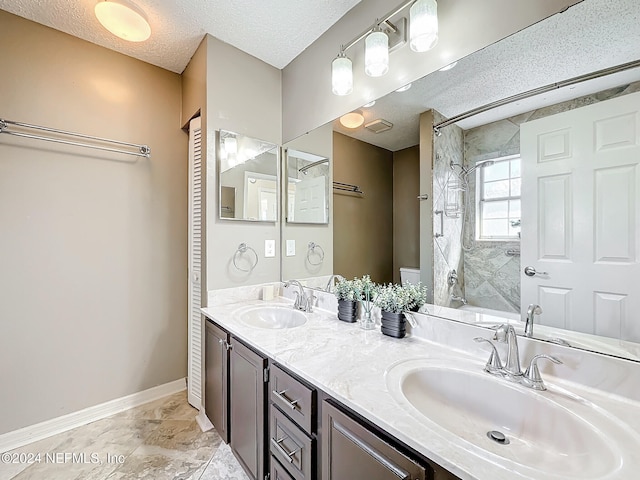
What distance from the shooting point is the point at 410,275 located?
1.36 m

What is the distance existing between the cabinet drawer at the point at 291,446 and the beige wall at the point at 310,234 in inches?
35.8

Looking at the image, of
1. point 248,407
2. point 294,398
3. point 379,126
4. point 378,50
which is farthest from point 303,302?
point 378,50

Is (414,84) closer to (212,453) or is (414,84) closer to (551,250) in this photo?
(551,250)

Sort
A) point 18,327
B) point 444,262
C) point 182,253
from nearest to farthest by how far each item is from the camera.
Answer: point 444,262, point 18,327, point 182,253

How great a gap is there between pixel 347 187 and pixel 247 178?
73cm

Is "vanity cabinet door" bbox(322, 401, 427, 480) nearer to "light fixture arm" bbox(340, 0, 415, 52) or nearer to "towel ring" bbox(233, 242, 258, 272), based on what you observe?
"towel ring" bbox(233, 242, 258, 272)

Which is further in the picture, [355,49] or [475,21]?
[355,49]

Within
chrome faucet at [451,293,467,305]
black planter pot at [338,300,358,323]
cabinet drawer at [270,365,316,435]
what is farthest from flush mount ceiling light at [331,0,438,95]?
cabinet drawer at [270,365,316,435]

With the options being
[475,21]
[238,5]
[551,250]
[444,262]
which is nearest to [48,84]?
[238,5]

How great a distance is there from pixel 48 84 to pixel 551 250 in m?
2.86

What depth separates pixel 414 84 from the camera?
4.22ft

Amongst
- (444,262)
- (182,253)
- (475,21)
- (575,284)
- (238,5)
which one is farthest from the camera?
(182,253)

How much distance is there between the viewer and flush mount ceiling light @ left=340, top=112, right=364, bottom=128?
1.58 metres

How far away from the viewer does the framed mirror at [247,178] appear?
184 centimetres
